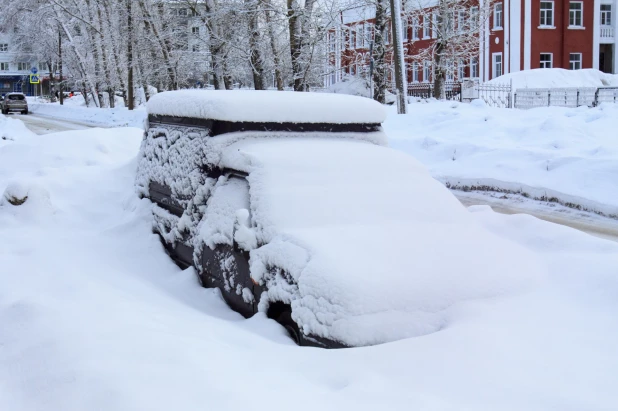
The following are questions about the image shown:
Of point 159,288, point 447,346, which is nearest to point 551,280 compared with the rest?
point 447,346

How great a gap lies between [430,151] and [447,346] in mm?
12475

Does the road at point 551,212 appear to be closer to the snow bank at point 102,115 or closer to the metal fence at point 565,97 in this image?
the metal fence at point 565,97

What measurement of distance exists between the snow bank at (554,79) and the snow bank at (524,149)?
53.8ft

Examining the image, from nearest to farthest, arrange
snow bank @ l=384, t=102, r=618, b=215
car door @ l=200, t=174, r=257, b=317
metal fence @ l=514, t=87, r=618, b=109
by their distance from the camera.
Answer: car door @ l=200, t=174, r=257, b=317, snow bank @ l=384, t=102, r=618, b=215, metal fence @ l=514, t=87, r=618, b=109

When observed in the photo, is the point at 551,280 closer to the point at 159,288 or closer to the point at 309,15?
the point at 159,288

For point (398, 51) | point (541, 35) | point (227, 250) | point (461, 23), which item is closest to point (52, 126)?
point (398, 51)

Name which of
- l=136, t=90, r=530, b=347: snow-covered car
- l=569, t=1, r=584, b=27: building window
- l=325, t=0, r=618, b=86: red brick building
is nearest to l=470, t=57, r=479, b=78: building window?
l=325, t=0, r=618, b=86: red brick building

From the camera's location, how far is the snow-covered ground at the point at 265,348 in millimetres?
3139

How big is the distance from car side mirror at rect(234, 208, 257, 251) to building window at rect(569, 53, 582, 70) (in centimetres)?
4392

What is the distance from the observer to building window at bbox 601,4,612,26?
4622 centimetres

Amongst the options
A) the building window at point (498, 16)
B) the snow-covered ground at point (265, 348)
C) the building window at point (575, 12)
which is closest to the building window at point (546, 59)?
the building window at point (575, 12)

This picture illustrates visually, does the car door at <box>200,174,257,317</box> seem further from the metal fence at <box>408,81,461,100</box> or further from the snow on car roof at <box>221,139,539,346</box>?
the metal fence at <box>408,81,461,100</box>

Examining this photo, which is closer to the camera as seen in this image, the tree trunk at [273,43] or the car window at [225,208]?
the car window at [225,208]

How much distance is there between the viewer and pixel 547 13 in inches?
1706
